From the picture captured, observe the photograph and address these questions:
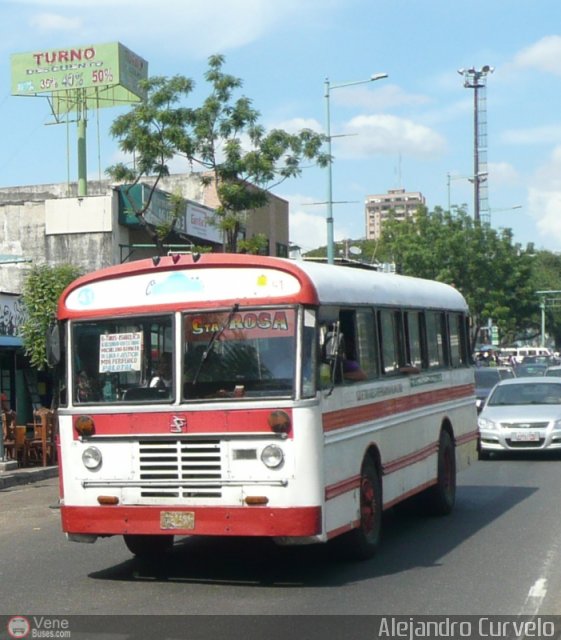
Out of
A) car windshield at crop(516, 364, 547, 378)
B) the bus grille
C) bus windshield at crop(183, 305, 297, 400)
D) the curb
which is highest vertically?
bus windshield at crop(183, 305, 297, 400)

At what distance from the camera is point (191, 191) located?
1564 inches

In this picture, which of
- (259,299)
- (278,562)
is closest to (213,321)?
(259,299)

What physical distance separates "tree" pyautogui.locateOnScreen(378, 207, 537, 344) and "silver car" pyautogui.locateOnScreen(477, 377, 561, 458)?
89.2ft

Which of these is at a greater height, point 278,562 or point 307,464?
point 307,464

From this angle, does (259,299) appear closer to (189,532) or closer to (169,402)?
(169,402)

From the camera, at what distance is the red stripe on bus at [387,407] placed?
368 inches

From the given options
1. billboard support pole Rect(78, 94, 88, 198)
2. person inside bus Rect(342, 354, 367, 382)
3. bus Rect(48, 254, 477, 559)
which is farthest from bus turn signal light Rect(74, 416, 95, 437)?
billboard support pole Rect(78, 94, 88, 198)

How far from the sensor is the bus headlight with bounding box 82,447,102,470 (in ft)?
30.4

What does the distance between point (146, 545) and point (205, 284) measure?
262 cm

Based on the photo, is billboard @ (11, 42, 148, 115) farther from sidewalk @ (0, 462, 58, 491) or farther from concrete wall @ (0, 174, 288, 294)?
sidewalk @ (0, 462, 58, 491)

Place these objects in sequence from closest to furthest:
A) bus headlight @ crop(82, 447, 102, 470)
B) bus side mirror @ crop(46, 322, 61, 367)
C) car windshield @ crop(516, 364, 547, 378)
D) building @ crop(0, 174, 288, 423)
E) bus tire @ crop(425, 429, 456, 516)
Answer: bus headlight @ crop(82, 447, 102, 470) < bus side mirror @ crop(46, 322, 61, 367) < bus tire @ crop(425, 429, 456, 516) < building @ crop(0, 174, 288, 423) < car windshield @ crop(516, 364, 547, 378)

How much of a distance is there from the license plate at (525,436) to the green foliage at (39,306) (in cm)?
875

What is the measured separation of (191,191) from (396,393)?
29.0 m

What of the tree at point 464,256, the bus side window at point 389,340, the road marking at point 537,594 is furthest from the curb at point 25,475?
the tree at point 464,256
